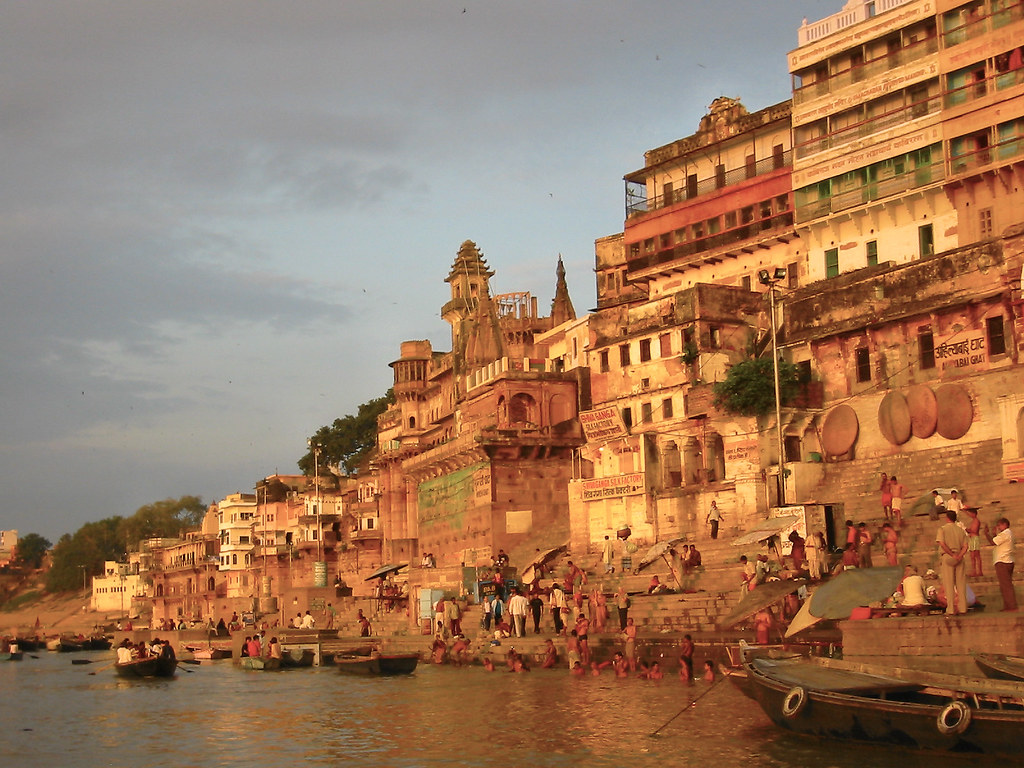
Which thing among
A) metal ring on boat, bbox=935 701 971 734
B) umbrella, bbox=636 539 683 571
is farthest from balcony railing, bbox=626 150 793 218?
metal ring on boat, bbox=935 701 971 734

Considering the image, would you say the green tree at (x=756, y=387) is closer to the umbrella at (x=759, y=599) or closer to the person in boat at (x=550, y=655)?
the person in boat at (x=550, y=655)

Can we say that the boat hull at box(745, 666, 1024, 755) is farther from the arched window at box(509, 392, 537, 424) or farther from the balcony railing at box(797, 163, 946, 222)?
the arched window at box(509, 392, 537, 424)

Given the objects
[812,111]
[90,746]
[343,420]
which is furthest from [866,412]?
[343,420]

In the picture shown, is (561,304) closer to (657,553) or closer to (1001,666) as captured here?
(657,553)

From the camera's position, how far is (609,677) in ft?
84.3

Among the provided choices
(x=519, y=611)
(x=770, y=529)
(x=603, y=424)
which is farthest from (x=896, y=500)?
(x=603, y=424)

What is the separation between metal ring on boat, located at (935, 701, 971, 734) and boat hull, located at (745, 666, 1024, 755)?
0.04ft

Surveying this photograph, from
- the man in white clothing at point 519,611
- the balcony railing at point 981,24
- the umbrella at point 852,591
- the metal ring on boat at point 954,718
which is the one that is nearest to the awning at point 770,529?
the man in white clothing at point 519,611

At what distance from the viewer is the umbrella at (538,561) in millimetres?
36688

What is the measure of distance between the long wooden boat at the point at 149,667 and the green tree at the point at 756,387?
16344 millimetres

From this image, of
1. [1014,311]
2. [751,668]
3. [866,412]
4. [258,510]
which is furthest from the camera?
[258,510]

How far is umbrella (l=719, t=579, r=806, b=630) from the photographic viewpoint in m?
24.0

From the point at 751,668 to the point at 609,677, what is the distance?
881 cm

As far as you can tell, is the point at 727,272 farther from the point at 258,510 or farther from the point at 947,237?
the point at 258,510
